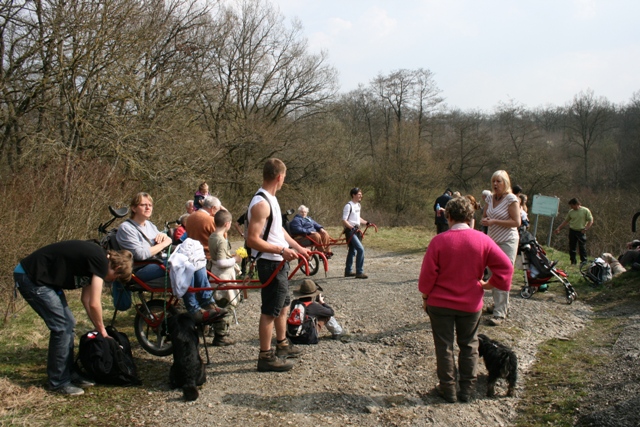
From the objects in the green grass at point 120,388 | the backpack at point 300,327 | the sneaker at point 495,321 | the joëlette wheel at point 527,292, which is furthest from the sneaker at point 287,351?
the joëlette wheel at point 527,292

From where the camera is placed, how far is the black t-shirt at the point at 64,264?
4051mm

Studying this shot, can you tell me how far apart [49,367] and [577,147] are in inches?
1633

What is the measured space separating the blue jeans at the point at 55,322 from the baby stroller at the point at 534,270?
644 cm

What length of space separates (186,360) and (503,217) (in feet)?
13.5

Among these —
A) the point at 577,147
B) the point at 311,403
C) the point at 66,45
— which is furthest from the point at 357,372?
the point at 577,147

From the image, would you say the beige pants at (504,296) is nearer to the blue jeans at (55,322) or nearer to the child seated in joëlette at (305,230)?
the child seated in joëlette at (305,230)

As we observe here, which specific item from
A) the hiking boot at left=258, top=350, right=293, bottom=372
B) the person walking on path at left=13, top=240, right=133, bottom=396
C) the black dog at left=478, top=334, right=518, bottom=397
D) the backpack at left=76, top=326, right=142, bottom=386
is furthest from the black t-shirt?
the black dog at left=478, top=334, right=518, bottom=397

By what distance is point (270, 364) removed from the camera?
4652mm

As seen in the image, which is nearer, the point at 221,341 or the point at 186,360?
the point at 186,360

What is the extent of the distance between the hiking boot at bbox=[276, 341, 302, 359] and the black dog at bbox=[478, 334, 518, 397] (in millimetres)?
1856

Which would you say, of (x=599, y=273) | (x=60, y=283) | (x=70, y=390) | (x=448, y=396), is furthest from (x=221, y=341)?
(x=599, y=273)

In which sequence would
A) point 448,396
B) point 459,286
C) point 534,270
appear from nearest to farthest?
point 459,286 < point 448,396 < point 534,270

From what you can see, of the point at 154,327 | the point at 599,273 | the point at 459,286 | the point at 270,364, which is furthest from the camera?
the point at 599,273

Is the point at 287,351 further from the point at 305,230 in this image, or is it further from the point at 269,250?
the point at 305,230
